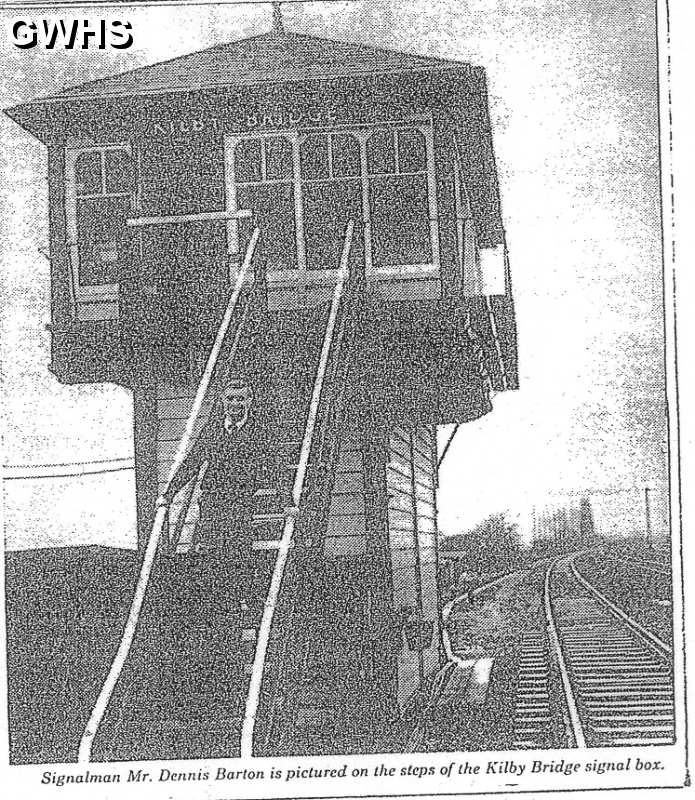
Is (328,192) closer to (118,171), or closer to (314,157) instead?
(314,157)

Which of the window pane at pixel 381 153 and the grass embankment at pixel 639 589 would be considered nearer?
the grass embankment at pixel 639 589

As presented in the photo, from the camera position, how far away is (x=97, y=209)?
3.69 m

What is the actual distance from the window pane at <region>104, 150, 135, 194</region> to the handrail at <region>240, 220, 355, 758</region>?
0.96 m

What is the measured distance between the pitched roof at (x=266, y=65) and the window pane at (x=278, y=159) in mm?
247

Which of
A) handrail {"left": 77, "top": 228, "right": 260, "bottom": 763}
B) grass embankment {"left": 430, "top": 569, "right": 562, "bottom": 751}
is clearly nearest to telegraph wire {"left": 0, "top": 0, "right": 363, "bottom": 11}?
handrail {"left": 77, "top": 228, "right": 260, "bottom": 763}

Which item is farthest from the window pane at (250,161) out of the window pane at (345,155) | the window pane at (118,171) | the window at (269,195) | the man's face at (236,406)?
the man's face at (236,406)

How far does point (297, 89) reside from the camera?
3650 mm

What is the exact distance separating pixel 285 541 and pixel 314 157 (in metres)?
1.58

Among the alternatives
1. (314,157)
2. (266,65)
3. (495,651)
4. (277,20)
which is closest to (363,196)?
(314,157)

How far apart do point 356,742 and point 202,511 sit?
1076mm

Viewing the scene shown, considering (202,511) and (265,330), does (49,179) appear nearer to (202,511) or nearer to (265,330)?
(265,330)

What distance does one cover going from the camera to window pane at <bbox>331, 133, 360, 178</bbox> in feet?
12.0

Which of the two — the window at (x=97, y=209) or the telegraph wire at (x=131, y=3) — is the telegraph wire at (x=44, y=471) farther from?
the telegraph wire at (x=131, y=3)

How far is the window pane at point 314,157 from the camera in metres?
3.67
